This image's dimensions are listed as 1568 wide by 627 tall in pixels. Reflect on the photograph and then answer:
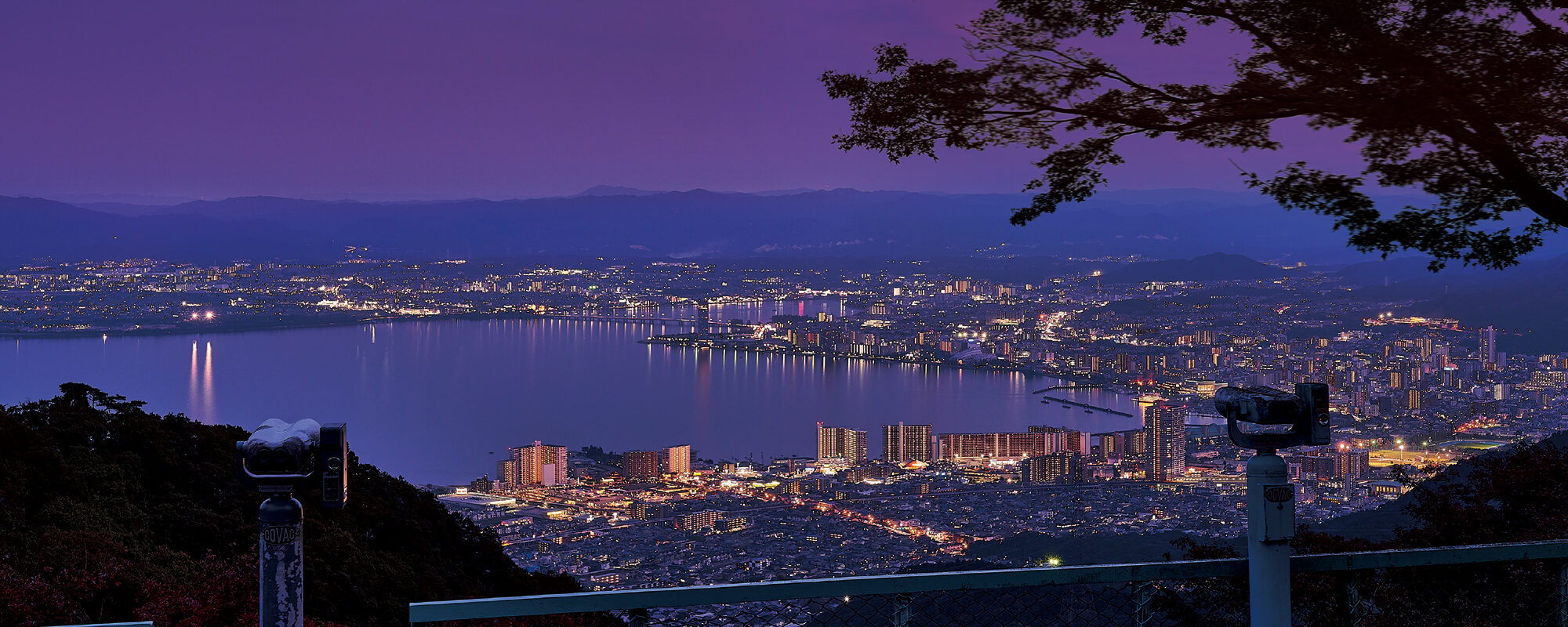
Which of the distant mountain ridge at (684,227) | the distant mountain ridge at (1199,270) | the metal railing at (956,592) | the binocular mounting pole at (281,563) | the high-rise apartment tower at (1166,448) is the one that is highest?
the distant mountain ridge at (684,227)

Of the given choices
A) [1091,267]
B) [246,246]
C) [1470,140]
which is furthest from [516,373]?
[1470,140]

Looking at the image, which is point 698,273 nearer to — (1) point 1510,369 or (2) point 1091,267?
(2) point 1091,267

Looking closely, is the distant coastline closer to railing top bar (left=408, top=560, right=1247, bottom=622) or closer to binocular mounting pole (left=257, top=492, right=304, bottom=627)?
binocular mounting pole (left=257, top=492, right=304, bottom=627)

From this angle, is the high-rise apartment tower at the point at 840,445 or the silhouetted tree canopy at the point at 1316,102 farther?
the high-rise apartment tower at the point at 840,445

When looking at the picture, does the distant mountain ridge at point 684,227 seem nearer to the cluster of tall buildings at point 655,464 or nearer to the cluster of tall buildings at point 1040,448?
the cluster of tall buildings at point 1040,448

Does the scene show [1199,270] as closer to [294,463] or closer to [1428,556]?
[1428,556]

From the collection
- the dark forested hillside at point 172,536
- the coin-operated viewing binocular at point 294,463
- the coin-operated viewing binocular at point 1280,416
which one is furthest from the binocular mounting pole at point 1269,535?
the dark forested hillside at point 172,536
